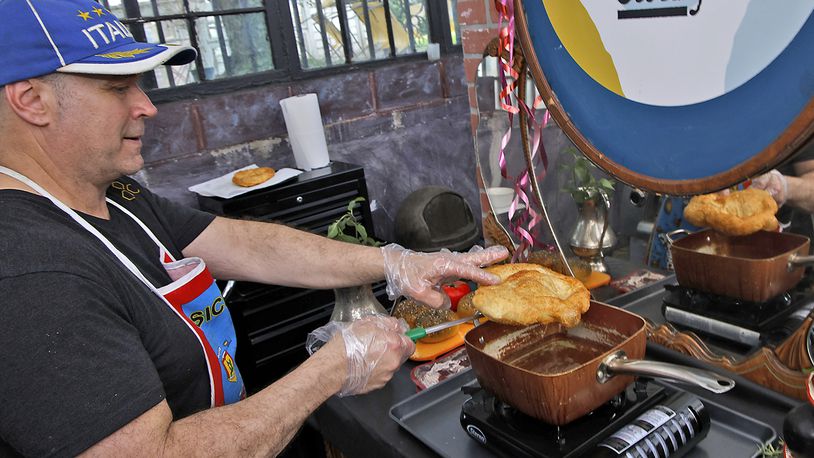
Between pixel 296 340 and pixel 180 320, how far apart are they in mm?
1986

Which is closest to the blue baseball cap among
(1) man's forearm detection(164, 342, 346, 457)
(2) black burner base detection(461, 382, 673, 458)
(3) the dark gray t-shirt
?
(3) the dark gray t-shirt

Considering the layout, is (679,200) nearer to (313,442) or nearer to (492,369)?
(492,369)

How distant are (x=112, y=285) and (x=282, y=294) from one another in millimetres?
2084

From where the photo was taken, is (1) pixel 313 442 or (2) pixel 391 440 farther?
(1) pixel 313 442

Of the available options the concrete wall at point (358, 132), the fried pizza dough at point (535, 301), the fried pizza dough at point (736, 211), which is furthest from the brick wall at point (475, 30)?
the concrete wall at point (358, 132)

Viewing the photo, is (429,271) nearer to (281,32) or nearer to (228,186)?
(228,186)

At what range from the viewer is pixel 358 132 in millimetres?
3949

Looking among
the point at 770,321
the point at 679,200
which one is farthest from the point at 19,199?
the point at 770,321

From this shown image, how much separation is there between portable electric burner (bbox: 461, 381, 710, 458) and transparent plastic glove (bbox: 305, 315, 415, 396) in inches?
9.2

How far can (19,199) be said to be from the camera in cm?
110

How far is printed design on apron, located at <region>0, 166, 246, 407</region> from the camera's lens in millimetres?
1296

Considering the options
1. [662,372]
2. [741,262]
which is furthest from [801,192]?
[662,372]

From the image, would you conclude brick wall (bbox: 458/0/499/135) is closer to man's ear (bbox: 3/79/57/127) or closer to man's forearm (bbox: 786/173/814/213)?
man's forearm (bbox: 786/173/814/213)

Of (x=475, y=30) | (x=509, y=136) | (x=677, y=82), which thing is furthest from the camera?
(x=475, y=30)
